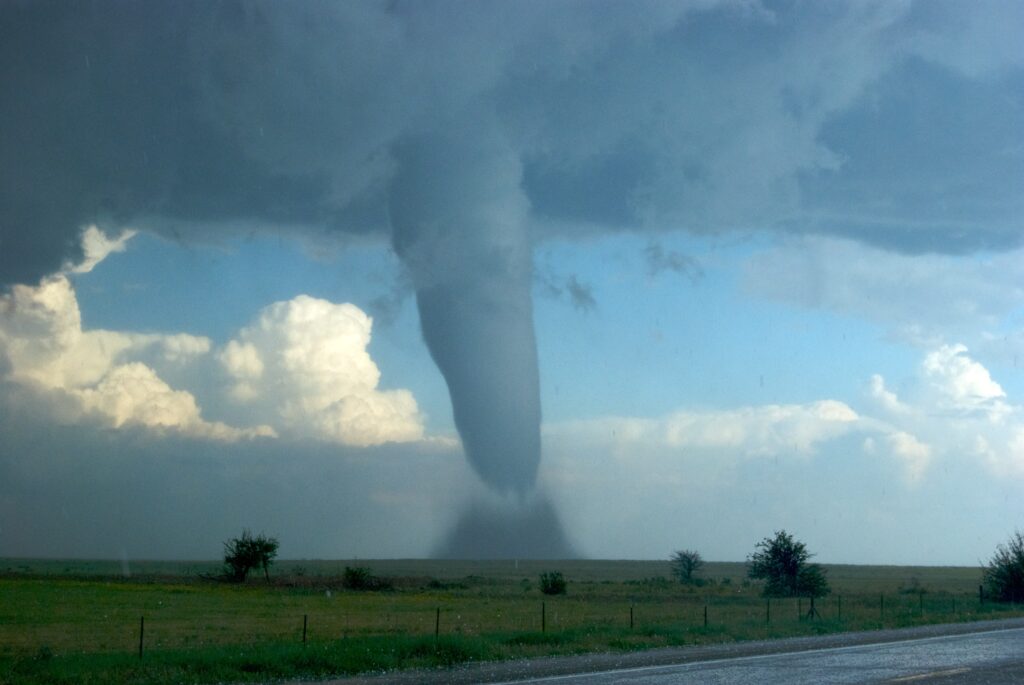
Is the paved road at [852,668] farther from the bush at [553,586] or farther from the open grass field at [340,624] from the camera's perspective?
the bush at [553,586]

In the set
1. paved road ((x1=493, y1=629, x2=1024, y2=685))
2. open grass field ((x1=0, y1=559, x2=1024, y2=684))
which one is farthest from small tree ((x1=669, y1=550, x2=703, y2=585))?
paved road ((x1=493, y1=629, x2=1024, y2=685))

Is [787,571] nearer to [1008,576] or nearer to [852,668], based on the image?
[1008,576]

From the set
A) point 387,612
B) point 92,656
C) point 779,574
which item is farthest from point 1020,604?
point 92,656

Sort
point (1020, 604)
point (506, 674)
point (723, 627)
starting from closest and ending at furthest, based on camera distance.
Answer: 1. point (506, 674)
2. point (723, 627)
3. point (1020, 604)

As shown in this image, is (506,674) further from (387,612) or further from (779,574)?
(779,574)

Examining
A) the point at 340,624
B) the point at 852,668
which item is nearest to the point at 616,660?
the point at 852,668

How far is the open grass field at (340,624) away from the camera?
25.9 metres

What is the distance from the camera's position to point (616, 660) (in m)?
27.6

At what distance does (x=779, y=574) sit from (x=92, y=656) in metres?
60.5

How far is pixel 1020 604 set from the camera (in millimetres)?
57781

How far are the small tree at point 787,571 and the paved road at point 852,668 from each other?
46.8 metres

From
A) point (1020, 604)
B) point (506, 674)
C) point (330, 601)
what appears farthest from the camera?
point (330, 601)

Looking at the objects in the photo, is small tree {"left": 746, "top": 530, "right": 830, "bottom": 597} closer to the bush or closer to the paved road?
the bush

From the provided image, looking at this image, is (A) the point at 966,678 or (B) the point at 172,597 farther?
(B) the point at 172,597
